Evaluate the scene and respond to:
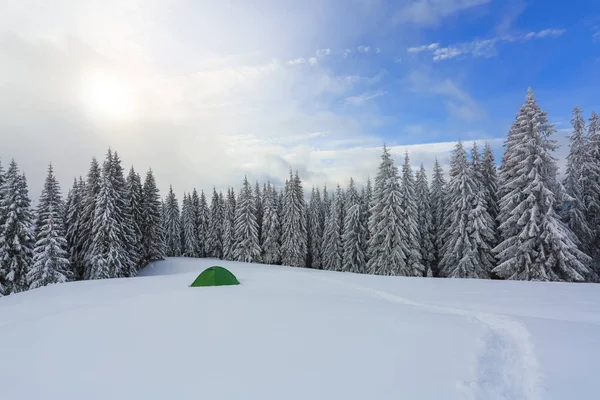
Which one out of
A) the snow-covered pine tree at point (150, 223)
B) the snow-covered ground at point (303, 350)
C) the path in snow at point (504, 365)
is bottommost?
the path in snow at point (504, 365)

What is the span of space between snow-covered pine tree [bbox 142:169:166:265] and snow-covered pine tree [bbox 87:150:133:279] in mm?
7882

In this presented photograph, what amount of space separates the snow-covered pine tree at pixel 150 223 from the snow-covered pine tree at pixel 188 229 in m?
17.3

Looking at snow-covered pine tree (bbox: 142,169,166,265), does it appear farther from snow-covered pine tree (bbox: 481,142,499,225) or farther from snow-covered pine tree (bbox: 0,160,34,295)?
snow-covered pine tree (bbox: 481,142,499,225)

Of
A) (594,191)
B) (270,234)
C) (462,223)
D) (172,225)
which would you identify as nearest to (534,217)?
(462,223)

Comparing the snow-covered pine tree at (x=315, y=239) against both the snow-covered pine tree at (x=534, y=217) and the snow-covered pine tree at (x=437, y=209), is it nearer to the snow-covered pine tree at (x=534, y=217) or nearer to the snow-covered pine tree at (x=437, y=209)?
the snow-covered pine tree at (x=437, y=209)

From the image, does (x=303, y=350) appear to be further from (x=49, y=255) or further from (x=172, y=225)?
(x=172, y=225)

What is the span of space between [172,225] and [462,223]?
5539 centimetres

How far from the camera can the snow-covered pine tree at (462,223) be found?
2879 centimetres

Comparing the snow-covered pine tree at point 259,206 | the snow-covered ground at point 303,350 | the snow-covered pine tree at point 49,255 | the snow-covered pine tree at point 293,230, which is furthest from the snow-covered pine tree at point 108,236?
the snow-covered ground at point 303,350

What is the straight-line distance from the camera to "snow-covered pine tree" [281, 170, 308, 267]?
48.1 metres

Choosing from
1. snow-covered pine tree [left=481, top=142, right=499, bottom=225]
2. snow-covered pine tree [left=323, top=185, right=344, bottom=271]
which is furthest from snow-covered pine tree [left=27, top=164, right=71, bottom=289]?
snow-covered pine tree [left=481, top=142, right=499, bottom=225]

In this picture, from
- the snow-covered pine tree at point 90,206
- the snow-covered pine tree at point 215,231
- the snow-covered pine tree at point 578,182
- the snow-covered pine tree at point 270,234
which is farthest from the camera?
the snow-covered pine tree at point 215,231

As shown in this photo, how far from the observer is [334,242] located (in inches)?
1843

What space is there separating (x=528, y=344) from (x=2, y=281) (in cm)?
3917
